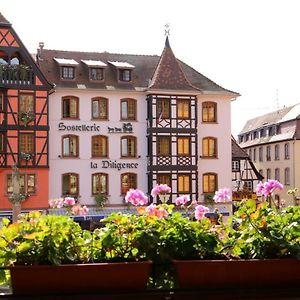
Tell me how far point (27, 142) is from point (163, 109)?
6.91 metres

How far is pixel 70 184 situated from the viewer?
99.1 feet

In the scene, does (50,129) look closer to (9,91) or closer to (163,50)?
(9,91)

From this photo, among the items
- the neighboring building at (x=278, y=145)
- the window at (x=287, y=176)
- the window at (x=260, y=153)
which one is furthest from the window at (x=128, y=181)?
the window at (x=260, y=153)

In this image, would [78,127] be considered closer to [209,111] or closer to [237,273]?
[209,111]

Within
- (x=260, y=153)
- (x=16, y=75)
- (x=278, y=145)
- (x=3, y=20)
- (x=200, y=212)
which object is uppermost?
(x=3, y=20)

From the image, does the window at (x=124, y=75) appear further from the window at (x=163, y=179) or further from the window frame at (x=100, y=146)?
the window at (x=163, y=179)

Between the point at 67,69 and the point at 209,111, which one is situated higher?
the point at 67,69

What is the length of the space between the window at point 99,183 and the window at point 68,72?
4989mm

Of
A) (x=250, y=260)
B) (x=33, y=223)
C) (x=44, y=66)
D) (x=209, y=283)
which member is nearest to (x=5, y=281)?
(x=33, y=223)

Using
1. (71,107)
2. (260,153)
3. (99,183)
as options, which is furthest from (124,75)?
(260,153)

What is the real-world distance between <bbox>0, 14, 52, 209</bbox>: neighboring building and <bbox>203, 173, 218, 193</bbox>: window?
8.26 meters

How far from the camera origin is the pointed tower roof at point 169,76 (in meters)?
31.3

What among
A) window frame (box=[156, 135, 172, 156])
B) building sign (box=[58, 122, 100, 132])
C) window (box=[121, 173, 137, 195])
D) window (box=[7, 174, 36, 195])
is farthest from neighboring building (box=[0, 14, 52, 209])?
window frame (box=[156, 135, 172, 156])

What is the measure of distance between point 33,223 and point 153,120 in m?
26.4
